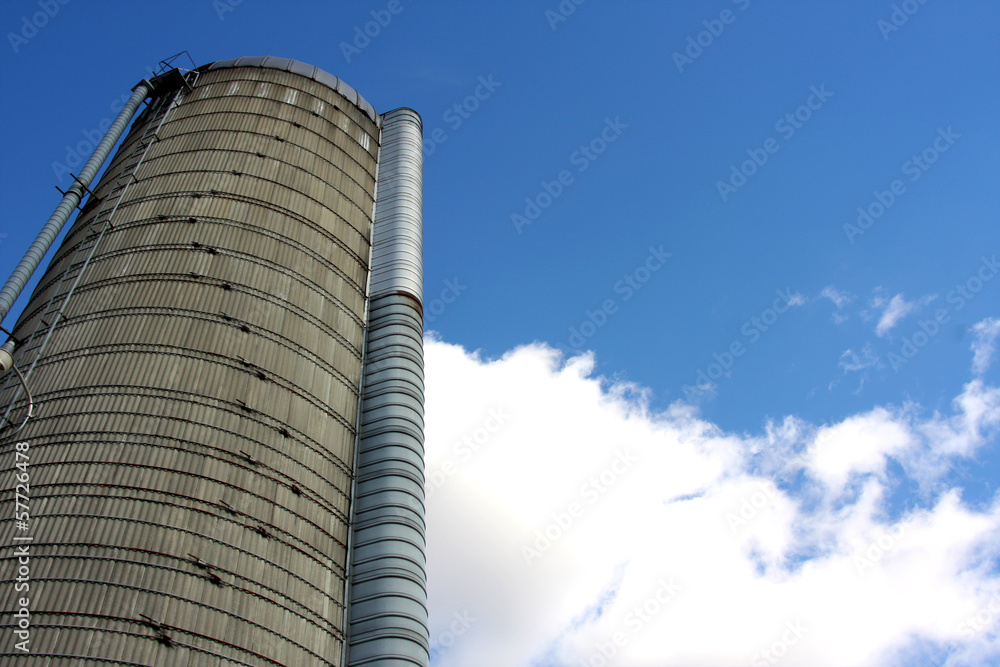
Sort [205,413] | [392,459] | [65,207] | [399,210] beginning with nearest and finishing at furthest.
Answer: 1. [205,413]
2. [392,459]
3. [65,207]
4. [399,210]

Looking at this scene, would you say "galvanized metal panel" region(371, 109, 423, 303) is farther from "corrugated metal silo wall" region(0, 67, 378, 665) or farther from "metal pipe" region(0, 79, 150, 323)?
"metal pipe" region(0, 79, 150, 323)

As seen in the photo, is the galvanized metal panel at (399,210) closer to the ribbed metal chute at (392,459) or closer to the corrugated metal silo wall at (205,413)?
the ribbed metal chute at (392,459)

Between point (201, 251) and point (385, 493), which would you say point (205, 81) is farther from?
point (385, 493)

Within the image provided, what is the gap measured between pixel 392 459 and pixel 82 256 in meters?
13.3

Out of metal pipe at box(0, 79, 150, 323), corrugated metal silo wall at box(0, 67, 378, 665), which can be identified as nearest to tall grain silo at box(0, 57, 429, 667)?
corrugated metal silo wall at box(0, 67, 378, 665)

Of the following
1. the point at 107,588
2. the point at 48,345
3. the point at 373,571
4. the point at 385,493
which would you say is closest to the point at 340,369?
the point at 385,493

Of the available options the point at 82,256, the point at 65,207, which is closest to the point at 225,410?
the point at 82,256

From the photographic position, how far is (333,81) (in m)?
36.0

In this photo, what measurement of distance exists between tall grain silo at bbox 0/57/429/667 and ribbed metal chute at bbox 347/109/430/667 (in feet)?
0.24

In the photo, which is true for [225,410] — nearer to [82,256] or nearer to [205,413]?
[205,413]

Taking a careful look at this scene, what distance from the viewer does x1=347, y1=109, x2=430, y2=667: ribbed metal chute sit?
20.0 m

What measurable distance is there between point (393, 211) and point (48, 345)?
47.3 feet

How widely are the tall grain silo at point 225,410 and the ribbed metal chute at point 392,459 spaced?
7cm

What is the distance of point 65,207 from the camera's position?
2930 cm
